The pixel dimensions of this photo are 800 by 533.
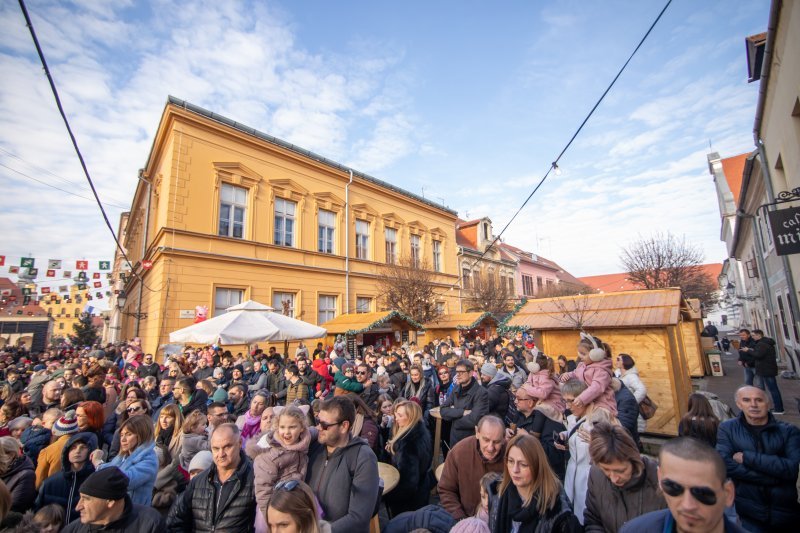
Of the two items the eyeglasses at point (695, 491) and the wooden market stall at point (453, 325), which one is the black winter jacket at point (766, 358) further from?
the wooden market stall at point (453, 325)

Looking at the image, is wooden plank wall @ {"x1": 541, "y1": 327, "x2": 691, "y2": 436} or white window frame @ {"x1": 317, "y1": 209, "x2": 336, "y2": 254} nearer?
wooden plank wall @ {"x1": 541, "y1": 327, "x2": 691, "y2": 436}

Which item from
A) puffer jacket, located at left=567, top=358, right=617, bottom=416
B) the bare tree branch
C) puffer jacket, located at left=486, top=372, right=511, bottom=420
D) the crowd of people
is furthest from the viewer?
the bare tree branch

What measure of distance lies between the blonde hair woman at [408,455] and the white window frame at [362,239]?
19.1m

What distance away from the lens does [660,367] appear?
24.8 ft

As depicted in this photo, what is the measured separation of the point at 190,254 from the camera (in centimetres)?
1515

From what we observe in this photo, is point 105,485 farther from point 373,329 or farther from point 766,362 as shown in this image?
point 373,329

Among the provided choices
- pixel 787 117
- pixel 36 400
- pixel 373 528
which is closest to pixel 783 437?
pixel 373 528

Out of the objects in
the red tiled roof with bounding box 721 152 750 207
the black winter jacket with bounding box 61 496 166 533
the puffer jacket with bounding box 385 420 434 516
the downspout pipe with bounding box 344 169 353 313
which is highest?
the red tiled roof with bounding box 721 152 750 207

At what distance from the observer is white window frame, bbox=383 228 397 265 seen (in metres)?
24.8

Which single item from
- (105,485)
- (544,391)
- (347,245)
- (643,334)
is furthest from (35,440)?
(347,245)

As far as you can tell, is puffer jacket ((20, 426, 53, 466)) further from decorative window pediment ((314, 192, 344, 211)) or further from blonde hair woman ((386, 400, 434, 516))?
decorative window pediment ((314, 192, 344, 211))

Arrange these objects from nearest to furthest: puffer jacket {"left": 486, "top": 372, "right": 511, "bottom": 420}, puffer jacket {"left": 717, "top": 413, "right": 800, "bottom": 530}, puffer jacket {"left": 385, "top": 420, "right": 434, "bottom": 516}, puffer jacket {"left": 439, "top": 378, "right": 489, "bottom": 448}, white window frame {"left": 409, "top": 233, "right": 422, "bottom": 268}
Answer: puffer jacket {"left": 717, "top": 413, "right": 800, "bottom": 530}, puffer jacket {"left": 385, "top": 420, "right": 434, "bottom": 516}, puffer jacket {"left": 439, "top": 378, "right": 489, "bottom": 448}, puffer jacket {"left": 486, "top": 372, "right": 511, "bottom": 420}, white window frame {"left": 409, "top": 233, "right": 422, "bottom": 268}

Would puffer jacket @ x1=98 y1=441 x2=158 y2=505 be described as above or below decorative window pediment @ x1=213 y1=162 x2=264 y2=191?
below

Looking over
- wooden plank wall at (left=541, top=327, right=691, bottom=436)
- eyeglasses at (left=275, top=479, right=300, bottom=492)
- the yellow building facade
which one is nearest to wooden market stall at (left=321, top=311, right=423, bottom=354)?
the yellow building facade
